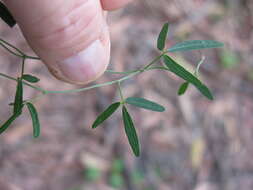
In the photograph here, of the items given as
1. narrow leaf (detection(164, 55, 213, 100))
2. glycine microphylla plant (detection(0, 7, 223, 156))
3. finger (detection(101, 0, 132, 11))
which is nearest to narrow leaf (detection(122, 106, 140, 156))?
glycine microphylla plant (detection(0, 7, 223, 156))

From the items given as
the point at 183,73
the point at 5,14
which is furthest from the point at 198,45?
the point at 5,14

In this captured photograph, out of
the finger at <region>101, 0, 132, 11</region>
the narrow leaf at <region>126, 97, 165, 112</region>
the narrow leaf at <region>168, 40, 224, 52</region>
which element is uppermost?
the finger at <region>101, 0, 132, 11</region>

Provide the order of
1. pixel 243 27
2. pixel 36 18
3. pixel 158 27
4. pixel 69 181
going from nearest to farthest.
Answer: pixel 36 18
pixel 69 181
pixel 158 27
pixel 243 27

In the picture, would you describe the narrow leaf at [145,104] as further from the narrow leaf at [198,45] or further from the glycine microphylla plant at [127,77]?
the narrow leaf at [198,45]

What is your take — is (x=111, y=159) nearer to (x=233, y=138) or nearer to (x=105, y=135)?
(x=105, y=135)

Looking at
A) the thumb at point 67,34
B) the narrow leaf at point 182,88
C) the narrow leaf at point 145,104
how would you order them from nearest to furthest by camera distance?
the thumb at point 67,34, the narrow leaf at point 145,104, the narrow leaf at point 182,88

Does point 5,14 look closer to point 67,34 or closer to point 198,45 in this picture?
point 67,34

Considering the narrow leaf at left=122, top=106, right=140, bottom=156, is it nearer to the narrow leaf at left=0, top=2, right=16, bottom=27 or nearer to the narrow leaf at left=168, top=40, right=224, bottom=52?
the narrow leaf at left=168, top=40, right=224, bottom=52

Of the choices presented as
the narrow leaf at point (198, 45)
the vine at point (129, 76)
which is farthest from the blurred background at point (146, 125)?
the narrow leaf at point (198, 45)

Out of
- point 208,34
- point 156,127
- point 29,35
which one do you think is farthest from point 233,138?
point 29,35
